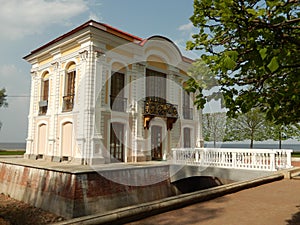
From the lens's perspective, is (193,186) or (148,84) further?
(148,84)

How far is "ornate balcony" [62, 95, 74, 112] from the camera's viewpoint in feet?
48.2

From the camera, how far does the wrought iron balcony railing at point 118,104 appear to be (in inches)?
569

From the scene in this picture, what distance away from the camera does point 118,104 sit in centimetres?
1470

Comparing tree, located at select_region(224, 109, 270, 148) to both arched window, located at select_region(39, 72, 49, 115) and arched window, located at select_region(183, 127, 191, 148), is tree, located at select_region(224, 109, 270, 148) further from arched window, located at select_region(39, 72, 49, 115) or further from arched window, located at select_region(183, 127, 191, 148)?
arched window, located at select_region(39, 72, 49, 115)

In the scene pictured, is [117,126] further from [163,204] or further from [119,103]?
[163,204]

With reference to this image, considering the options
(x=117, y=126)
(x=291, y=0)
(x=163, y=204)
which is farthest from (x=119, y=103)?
(x=291, y=0)

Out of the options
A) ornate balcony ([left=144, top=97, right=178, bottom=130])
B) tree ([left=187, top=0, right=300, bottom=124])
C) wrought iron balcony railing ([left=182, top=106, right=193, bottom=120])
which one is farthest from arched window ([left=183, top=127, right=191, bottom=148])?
tree ([left=187, top=0, right=300, bottom=124])

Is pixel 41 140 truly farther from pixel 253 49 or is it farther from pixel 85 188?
pixel 253 49

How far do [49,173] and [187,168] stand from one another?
20.2ft

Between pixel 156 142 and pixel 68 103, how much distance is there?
19.3 feet

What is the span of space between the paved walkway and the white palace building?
812 centimetres

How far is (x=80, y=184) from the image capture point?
30.3 ft

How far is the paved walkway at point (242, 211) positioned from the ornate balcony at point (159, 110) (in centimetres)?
889

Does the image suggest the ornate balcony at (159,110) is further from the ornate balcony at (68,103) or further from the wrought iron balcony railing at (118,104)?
the ornate balcony at (68,103)
